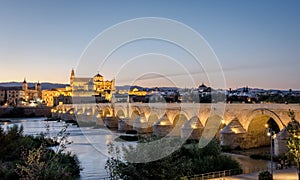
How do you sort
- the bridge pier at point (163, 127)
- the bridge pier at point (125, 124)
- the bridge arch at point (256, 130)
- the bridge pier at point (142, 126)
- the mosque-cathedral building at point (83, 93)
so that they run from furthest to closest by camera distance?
the mosque-cathedral building at point (83, 93), the bridge pier at point (125, 124), the bridge pier at point (142, 126), the bridge pier at point (163, 127), the bridge arch at point (256, 130)

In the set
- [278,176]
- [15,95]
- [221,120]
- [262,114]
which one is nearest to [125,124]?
[221,120]

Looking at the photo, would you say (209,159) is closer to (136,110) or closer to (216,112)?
(216,112)

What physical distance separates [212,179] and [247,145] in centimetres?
927

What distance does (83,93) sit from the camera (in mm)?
78812

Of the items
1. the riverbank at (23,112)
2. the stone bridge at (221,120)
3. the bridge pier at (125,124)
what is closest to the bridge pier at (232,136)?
the stone bridge at (221,120)

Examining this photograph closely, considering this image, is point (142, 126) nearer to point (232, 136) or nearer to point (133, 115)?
point (133, 115)

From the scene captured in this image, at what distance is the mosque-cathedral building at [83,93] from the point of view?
73.8 metres

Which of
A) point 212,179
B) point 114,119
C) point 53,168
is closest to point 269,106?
point 212,179

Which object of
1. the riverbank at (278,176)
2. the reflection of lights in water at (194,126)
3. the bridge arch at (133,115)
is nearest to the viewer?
the riverbank at (278,176)

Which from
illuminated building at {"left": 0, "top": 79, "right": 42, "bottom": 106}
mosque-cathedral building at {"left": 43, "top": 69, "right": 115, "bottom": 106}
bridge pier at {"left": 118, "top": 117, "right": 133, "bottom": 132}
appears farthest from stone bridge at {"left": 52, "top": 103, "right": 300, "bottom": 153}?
illuminated building at {"left": 0, "top": 79, "right": 42, "bottom": 106}

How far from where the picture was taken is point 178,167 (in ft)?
27.0

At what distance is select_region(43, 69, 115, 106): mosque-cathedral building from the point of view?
73750mm

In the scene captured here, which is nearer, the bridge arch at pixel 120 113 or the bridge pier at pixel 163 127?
the bridge pier at pixel 163 127

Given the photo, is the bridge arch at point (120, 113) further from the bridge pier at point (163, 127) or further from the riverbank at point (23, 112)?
the riverbank at point (23, 112)
